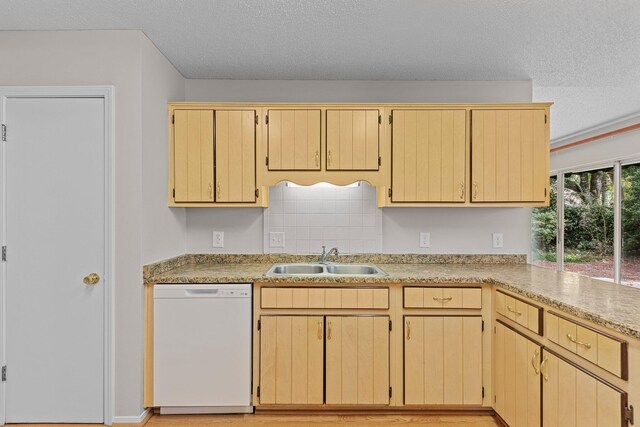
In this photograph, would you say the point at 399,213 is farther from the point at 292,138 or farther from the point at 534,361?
the point at 534,361

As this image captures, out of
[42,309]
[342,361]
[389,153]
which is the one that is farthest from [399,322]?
[42,309]

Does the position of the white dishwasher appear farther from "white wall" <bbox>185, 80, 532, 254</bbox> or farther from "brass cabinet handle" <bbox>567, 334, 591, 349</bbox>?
"brass cabinet handle" <bbox>567, 334, 591, 349</bbox>

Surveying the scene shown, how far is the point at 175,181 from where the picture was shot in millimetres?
2719

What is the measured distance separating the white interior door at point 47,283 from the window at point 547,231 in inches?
245

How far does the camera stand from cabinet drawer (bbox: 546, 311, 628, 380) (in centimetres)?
137

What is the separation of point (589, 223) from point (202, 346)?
5722 mm

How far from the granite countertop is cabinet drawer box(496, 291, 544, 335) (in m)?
0.05

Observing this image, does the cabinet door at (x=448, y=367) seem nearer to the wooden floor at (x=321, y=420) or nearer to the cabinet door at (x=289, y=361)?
the wooden floor at (x=321, y=420)

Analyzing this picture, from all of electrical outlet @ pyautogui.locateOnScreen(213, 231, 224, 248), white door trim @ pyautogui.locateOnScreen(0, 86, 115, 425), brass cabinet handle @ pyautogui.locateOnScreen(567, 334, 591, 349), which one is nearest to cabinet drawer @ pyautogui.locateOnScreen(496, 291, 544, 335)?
brass cabinet handle @ pyautogui.locateOnScreen(567, 334, 591, 349)

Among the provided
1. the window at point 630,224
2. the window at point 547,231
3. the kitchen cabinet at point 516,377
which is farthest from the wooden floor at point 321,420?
the window at point 547,231

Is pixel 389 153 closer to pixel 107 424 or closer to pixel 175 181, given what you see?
pixel 175 181

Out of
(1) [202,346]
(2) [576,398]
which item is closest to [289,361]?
(1) [202,346]

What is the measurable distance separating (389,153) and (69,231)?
7.13ft

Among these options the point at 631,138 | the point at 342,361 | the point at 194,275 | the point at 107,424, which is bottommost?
the point at 107,424
